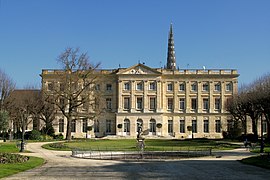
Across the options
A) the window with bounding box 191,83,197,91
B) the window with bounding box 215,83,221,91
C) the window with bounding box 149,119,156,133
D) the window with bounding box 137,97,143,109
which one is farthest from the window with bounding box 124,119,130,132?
the window with bounding box 215,83,221,91

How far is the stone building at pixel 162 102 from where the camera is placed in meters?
70.3

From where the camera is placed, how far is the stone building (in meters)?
70.3

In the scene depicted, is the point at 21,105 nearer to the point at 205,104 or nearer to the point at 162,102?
the point at 162,102

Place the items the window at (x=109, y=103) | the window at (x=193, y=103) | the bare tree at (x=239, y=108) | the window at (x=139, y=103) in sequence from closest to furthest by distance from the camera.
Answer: the bare tree at (x=239, y=108), the window at (x=139, y=103), the window at (x=109, y=103), the window at (x=193, y=103)

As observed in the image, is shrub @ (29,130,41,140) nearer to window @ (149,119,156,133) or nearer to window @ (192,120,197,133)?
window @ (149,119,156,133)

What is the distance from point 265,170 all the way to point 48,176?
33.5 ft

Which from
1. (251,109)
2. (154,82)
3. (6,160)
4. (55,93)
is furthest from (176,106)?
(6,160)

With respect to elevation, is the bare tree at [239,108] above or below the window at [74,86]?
below

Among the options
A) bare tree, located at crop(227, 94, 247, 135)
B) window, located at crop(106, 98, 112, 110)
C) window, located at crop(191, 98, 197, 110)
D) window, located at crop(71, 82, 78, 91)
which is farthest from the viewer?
window, located at crop(191, 98, 197, 110)

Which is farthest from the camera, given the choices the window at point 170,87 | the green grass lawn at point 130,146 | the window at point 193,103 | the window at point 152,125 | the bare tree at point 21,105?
the window at point 193,103

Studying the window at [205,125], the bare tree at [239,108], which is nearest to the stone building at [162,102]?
the window at [205,125]

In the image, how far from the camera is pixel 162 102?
71812 millimetres

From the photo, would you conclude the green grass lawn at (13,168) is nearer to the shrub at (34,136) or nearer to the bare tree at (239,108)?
the shrub at (34,136)

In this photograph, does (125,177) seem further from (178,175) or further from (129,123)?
(129,123)
